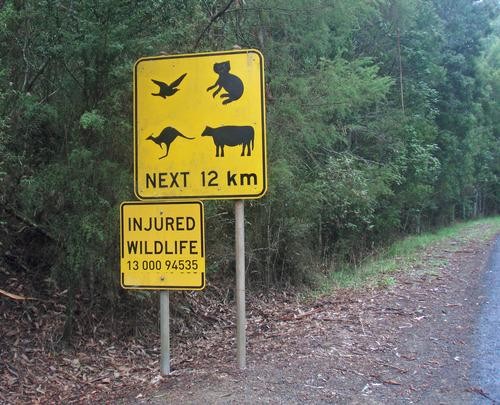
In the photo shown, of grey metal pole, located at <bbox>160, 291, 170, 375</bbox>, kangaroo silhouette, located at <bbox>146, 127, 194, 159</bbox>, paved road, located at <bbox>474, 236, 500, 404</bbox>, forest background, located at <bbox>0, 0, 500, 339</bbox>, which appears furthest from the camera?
forest background, located at <bbox>0, 0, 500, 339</bbox>

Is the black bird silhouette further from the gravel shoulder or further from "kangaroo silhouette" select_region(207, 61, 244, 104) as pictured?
the gravel shoulder

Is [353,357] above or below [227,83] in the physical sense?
below

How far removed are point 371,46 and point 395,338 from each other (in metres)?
16.9

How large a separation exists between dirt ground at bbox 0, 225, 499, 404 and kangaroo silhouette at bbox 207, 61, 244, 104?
97.2 inches

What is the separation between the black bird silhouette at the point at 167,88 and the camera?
494cm

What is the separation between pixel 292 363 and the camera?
220 inches

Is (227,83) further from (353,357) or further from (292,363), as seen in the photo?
(353,357)

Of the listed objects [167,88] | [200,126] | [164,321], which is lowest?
[164,321]

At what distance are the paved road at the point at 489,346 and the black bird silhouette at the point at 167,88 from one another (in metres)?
3.87

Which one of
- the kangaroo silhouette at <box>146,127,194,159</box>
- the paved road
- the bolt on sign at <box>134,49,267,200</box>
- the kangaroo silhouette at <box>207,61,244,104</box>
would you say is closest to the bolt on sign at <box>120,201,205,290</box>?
the bolt on sign at <box>134,49,267,200</box>

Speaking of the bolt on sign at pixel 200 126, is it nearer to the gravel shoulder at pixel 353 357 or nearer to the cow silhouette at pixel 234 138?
the cow silhouette at pixel 234 138

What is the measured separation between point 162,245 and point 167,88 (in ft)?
4.47

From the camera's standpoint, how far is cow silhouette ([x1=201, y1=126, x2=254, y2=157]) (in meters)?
4.82

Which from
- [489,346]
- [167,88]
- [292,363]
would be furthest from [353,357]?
[167,88]
